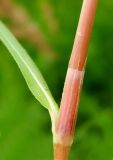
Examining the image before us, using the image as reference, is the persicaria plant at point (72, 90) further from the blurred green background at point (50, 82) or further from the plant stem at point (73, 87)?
the blurred green background at point (50, 82)

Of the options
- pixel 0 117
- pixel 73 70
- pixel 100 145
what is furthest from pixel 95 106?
pixel 73 70

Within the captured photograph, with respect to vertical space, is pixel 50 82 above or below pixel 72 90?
below

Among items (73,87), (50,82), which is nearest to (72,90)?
(73,87)

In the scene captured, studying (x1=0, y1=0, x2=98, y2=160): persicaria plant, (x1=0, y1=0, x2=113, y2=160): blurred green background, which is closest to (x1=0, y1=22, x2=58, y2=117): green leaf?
(x1=0, y1=0, x2=98, y2=160): persicaria plant

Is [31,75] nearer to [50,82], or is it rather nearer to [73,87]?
[73,87]

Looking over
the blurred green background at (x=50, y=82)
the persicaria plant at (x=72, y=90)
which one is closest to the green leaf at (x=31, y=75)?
the persicaria plant at (x=72, y=90)

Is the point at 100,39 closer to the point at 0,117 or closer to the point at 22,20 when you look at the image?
the point at 22,20

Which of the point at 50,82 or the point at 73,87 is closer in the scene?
the point at 73,87
